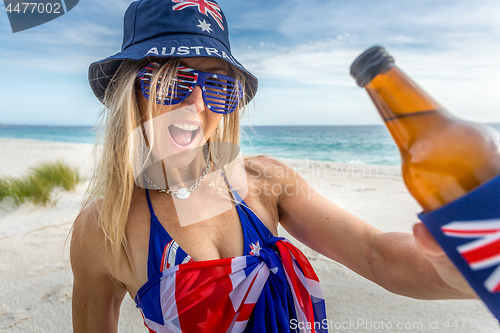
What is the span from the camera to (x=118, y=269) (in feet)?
4.12

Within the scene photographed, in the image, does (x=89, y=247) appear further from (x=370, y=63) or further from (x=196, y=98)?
(x=370, y=63)

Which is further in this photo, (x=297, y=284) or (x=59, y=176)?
(x=59, y=176)

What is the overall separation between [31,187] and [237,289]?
14.7 feet

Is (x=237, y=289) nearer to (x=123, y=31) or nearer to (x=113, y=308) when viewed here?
(x=113, y=308)

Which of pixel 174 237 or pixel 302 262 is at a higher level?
pixel 174 237

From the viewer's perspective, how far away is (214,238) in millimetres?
1334

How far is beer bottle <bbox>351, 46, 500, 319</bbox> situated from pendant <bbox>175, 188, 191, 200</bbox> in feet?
3.40

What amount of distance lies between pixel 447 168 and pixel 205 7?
50.4 inches

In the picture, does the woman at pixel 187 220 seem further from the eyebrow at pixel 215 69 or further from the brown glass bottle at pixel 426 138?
the brown glass bottle at pixel 426 138

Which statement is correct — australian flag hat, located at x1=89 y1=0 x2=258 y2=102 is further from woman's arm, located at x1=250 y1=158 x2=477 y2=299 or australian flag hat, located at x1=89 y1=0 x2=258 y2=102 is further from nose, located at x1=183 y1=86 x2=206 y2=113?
woman's arm, located at x1=250 y1=158 x2=477 y2=299

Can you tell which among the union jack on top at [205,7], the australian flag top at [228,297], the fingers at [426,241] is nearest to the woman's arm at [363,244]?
the fingers at [426,241]

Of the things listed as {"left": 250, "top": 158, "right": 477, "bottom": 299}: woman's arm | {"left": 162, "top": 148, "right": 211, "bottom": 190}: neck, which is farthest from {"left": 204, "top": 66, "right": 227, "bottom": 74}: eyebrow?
{"left": 250, "top": 158, "right": 477, "bottom": 299}: woman's arm

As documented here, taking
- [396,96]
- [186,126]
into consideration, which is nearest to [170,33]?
[186,126]

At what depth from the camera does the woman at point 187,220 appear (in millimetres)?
1160
